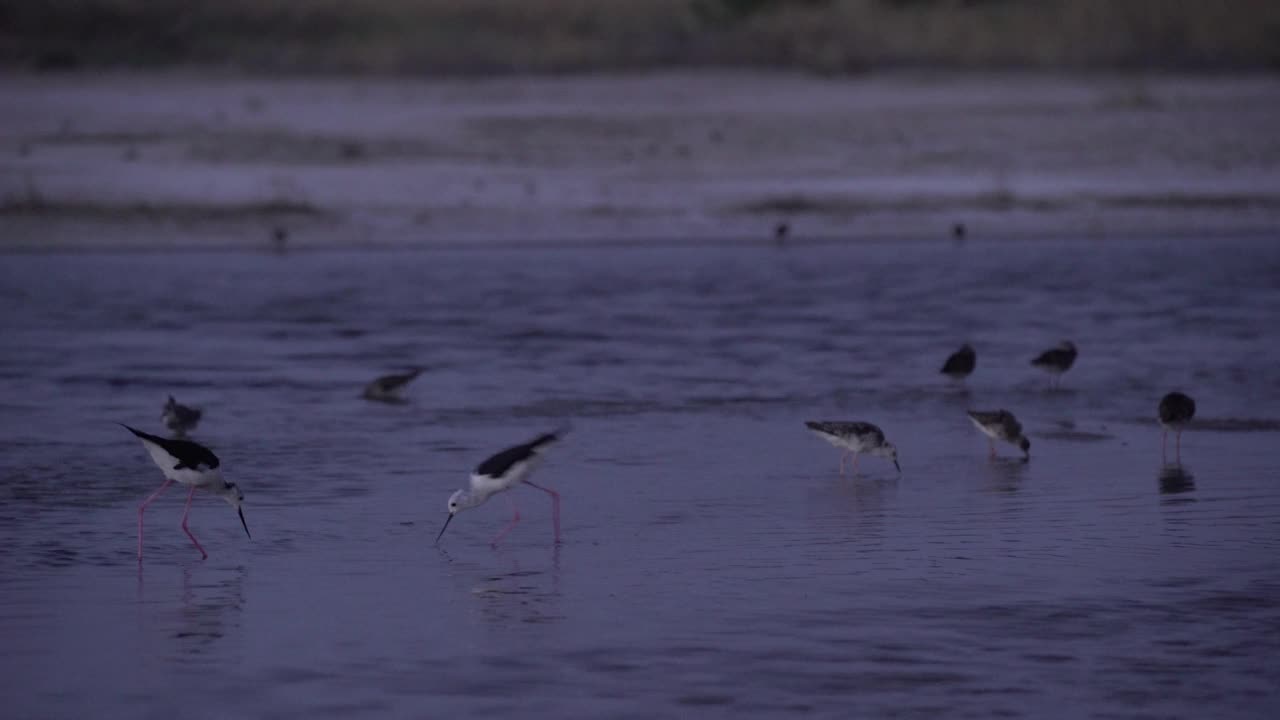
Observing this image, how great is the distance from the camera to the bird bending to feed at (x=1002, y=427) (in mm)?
16250

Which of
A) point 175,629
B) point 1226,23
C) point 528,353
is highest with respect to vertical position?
point 1226,23

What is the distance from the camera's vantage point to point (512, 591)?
1158cm

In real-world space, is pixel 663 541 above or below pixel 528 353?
below

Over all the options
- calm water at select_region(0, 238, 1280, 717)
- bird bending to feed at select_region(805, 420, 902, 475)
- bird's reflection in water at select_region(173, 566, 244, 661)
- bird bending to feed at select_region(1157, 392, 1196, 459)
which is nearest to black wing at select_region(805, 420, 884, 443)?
bird bending to feed at select_region(805, 420, 902, 475)

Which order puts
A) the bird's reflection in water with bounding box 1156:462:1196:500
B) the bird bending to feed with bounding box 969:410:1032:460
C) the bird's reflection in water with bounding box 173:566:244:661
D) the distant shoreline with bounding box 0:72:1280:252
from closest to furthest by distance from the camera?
the bird's reflection in water with bounding box 173:566:244:661
the bird's reflection in water with bounding box 1156:462:1196:500
the bird bending to feed with bounding box 969:410:1032:460
the distant shoreline with bounding box 0:72:1280:252

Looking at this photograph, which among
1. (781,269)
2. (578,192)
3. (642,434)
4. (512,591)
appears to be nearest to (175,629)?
(512,591)

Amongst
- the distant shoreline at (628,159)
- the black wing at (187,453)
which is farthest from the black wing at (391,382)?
the distant shoreline at (628,159)

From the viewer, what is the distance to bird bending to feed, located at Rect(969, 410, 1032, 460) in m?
16.2

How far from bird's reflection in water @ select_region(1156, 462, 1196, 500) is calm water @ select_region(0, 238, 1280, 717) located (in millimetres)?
56

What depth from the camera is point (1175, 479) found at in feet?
49.4

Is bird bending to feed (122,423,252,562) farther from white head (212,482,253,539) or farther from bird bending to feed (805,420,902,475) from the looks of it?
bird bending to feed (805,420,902,475)

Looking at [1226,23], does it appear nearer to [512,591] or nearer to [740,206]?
[740,206]

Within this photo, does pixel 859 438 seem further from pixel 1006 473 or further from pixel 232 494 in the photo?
pixel 232 494

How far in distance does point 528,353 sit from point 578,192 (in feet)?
58.3
